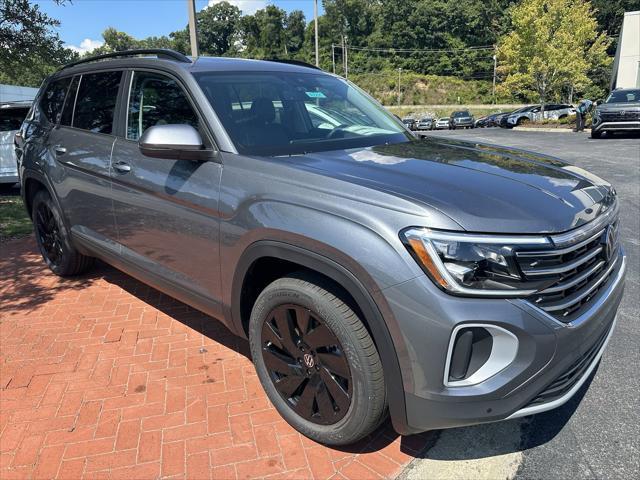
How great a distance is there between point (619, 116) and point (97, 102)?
17.6 meters

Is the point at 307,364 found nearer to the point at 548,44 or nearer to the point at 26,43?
the point at 26,43

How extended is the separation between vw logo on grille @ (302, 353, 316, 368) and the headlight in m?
0.82

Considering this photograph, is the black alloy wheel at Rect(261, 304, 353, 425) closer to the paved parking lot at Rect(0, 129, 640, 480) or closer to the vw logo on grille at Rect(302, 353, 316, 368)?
the vw logo on grille at Rect(302, 353, 316, 368)

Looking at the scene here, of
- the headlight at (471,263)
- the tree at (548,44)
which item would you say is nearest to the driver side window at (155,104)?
the headlight at (471,263)

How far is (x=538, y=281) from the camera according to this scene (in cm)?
187

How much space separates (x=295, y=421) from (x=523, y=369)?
3.96 feet

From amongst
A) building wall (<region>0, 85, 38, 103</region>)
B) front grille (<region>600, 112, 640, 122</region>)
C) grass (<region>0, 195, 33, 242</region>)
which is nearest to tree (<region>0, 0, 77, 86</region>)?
grass (<region>0, 195, 33, 242</region>)

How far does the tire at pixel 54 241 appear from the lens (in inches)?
170

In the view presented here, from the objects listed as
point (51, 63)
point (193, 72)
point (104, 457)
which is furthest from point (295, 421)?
point (51, 63)

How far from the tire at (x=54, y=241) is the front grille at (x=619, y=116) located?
1748 cm

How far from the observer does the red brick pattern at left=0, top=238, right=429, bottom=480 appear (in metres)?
2.37

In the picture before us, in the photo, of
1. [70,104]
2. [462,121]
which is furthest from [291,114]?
[462,121]

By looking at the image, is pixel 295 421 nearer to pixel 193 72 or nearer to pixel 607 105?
pixel 193 72

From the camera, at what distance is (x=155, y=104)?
3.25m
